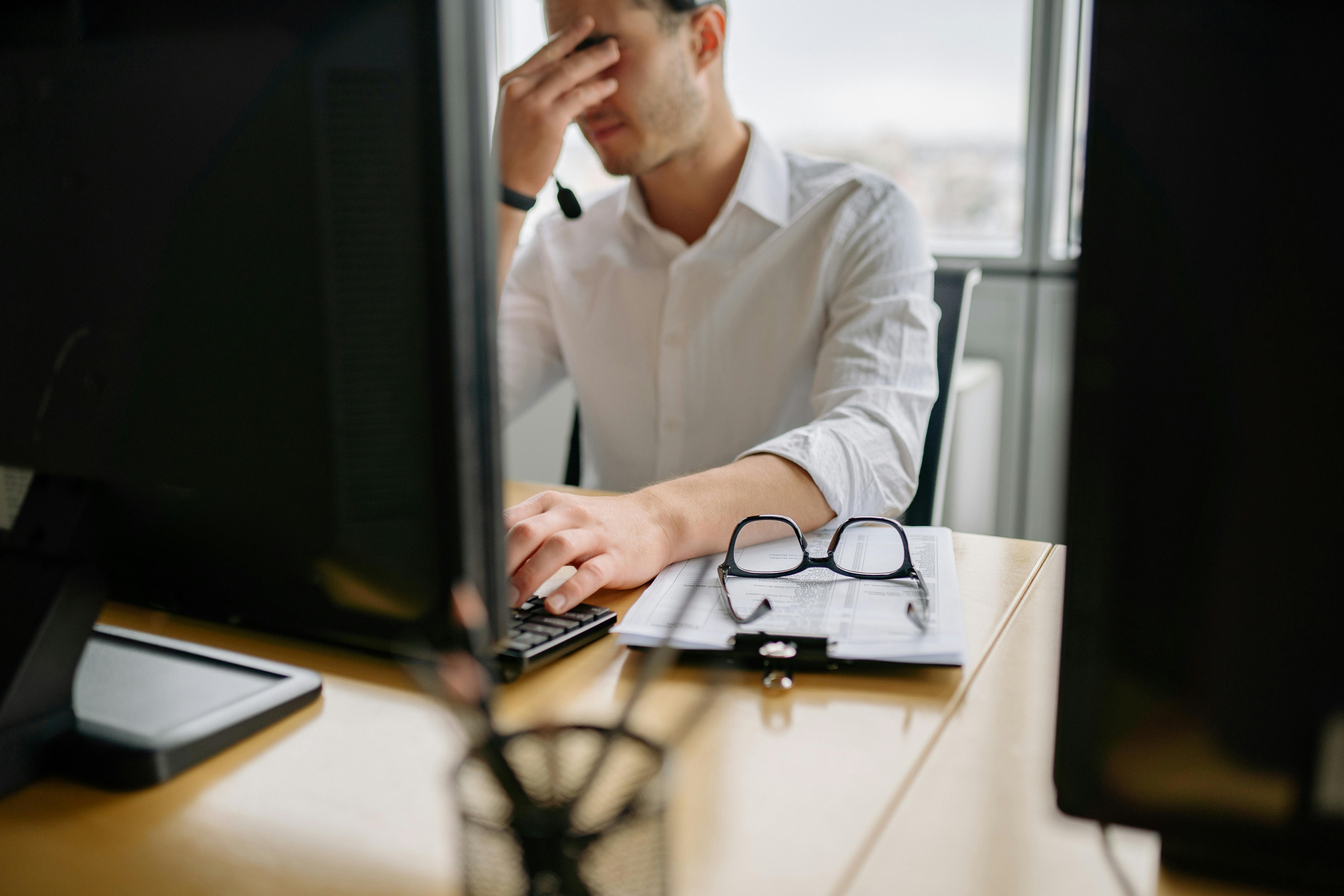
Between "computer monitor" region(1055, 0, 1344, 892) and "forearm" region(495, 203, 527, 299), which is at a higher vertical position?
"forearm" region(495, 203, 527, 299)

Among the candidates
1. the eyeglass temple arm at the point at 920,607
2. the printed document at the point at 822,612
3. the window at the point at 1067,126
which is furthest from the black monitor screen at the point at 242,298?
the window at the point at 1067,126

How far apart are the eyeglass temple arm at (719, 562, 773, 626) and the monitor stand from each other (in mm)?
304

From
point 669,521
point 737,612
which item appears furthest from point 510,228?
point 737,612

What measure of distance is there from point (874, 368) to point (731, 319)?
0.31 m

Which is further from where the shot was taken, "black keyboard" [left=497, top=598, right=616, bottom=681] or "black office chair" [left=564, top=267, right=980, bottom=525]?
"black office chair" [left=564, top=267, right=980, bottom=525]

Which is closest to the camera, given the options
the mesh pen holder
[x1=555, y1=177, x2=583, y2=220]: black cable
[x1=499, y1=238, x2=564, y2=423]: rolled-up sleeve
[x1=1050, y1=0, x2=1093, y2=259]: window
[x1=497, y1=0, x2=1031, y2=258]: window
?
the mesh pen holder

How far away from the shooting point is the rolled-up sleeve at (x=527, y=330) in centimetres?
164

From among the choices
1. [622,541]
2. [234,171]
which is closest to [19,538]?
[234,171]

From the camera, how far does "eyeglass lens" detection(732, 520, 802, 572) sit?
85 centimetres

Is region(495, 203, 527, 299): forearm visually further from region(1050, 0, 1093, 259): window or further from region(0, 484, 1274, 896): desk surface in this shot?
region(1050, 0, 1093, 259): window

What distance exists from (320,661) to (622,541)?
0.25m

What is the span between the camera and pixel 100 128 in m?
0.50

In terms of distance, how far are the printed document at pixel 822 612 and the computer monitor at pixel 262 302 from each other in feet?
0.78

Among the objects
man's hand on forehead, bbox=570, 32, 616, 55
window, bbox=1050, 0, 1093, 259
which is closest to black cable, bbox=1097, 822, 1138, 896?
man's hand on forehead, bbox=570, 32, 616, 55
